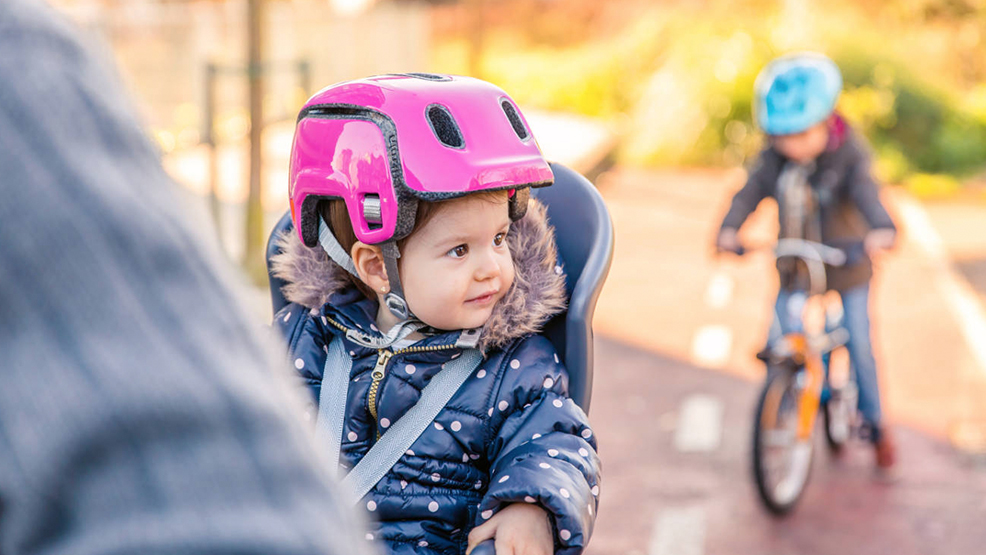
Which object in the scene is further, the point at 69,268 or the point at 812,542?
the point at 812,542

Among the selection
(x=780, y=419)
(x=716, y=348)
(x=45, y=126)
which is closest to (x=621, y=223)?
(x=716, y=348)

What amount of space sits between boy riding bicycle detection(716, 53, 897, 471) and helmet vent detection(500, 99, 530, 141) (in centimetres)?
311

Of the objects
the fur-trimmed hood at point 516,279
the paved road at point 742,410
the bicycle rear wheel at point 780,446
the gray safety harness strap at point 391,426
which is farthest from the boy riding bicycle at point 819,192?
the gray safety harness strap at point 391,426

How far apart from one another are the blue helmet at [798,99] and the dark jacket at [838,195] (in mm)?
234

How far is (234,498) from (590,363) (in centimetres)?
178

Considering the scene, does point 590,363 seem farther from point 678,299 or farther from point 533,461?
point 678,299

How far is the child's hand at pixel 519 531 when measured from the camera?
1893 mm

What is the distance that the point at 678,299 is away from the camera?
9.37 metres

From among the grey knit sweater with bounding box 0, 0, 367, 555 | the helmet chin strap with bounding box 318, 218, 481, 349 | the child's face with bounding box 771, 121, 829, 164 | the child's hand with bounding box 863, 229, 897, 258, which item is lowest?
the child's hand with bounding box 863, 229, 897, 258

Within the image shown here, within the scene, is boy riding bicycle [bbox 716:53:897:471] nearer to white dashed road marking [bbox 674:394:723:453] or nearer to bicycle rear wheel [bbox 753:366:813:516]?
bicycle rear wheel [bbox 753:366:813:516]

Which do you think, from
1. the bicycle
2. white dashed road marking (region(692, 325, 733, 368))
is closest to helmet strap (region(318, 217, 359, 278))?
the bicycle

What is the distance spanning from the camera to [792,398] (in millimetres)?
5305

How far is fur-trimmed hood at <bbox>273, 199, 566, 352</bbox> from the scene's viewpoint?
2.18 m

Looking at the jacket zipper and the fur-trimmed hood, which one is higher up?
the fur-trimmed hood
